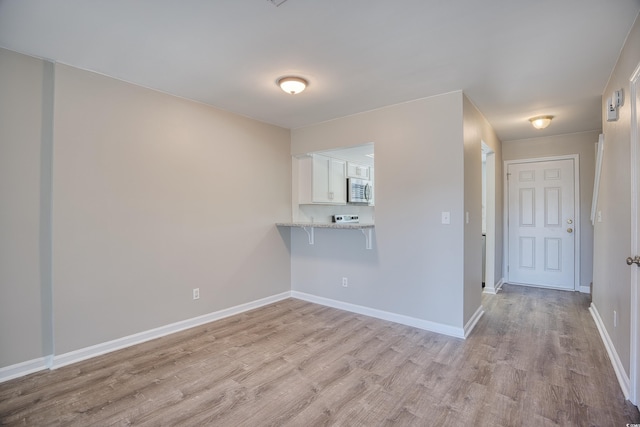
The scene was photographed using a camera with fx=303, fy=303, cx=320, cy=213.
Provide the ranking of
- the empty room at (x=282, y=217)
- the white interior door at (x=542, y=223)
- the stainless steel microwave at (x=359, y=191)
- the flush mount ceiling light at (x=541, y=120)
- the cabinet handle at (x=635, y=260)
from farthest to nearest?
the stainless steel microwave at (x=359, y=191) < the white interior door at (x=542, y=223) < the flush mount ceiling light at (x=541, y=120) < the empty room at (x=282, y=217) < the cabinet handle at (x=635, y=260)

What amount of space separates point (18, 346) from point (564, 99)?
5.55 m

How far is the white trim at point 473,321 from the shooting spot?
312cm

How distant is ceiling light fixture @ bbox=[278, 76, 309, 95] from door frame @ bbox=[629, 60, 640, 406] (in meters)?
2.34

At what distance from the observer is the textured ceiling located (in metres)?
1.84

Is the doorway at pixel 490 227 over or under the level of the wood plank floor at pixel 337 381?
over

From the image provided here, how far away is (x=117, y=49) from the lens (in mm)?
2303

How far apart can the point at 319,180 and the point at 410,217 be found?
1.71 meters

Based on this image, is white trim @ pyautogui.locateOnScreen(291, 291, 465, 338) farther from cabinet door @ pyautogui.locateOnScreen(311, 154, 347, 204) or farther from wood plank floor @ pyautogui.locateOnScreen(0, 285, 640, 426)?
cabinet door @ pyautogui.locateOnScreen(311, 154, 347, 204)

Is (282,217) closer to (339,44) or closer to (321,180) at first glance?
(321,180)

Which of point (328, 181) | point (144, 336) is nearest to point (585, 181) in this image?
point (328, 181)

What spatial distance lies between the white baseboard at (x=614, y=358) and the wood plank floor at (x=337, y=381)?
5 cm

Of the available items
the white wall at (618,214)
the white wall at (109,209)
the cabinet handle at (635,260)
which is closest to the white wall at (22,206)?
the white wall at (109,209)

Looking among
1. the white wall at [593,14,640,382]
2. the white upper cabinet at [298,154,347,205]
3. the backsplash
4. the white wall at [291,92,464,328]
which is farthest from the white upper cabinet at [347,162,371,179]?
the white wall at [593,14,640,382]

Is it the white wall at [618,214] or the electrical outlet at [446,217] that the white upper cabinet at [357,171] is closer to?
the electrical outlet at [446,217]
